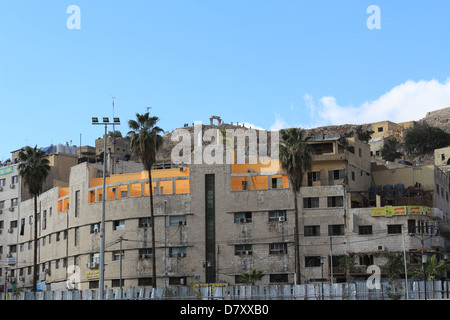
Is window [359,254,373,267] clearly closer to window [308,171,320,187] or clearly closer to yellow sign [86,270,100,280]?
window [308,171,320,187]

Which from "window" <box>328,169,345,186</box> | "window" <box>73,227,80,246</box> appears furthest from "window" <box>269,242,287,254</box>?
"window" <box>73,227,80,246</box>

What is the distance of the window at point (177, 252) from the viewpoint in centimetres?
8519

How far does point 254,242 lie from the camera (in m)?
83.1

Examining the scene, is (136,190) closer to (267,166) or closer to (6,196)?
(267,166)

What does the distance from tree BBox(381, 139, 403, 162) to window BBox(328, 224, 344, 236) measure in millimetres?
82822

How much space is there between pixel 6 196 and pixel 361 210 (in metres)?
60.9

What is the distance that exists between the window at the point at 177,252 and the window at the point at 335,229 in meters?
18.4

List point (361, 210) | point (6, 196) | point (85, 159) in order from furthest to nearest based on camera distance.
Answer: point (85, 159)
point (6, 196)
point (361, 210)

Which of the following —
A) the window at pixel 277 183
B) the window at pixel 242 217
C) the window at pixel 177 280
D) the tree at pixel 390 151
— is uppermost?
the tree at pixel 390 151

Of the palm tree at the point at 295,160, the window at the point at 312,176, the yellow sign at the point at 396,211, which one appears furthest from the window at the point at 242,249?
the yellow sign at the point at 396,211

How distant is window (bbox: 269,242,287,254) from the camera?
82.0 m

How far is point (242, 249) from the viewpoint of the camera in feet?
275

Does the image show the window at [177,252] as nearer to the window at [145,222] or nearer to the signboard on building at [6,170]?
the window at [145,222]
